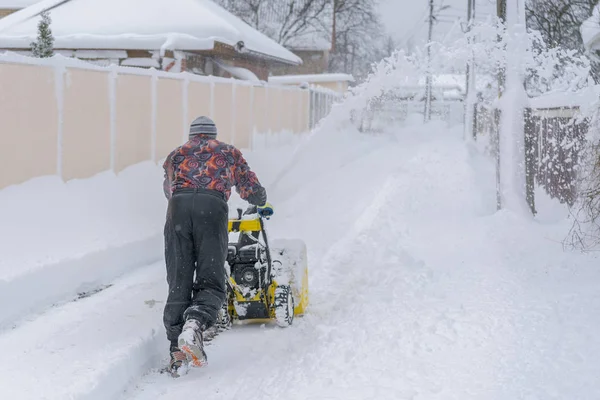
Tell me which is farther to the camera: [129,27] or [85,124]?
[129,27]

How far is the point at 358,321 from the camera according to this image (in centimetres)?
670

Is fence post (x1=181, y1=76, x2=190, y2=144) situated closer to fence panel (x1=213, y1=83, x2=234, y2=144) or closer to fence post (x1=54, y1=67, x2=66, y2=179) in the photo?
fence panel (x1=213, y1=83, x2=234, y2=144)

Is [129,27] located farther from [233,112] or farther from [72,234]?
[72,234]

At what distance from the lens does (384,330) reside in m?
6.32

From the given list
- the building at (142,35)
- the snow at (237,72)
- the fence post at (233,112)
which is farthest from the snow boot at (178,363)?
the snow at (237,72)

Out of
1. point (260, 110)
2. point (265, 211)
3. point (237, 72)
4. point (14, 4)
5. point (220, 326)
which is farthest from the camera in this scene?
point (14, 4)

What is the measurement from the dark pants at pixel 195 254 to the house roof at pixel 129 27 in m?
13.2

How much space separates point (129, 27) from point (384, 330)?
1460 cm

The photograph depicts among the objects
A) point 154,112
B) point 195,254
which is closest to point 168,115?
point 154,112

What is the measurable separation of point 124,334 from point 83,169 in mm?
3592

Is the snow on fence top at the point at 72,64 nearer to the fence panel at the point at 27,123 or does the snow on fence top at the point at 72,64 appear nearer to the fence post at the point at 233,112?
the fence panel at the point at 27,123

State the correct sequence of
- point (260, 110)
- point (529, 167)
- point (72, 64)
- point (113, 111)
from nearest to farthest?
point (72, 64) < point (113, 111) < point (529, 167) < point (260, 110)

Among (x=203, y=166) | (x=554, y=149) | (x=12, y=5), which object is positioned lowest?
(x=203, y=166)

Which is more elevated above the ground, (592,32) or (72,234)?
(592,32)
